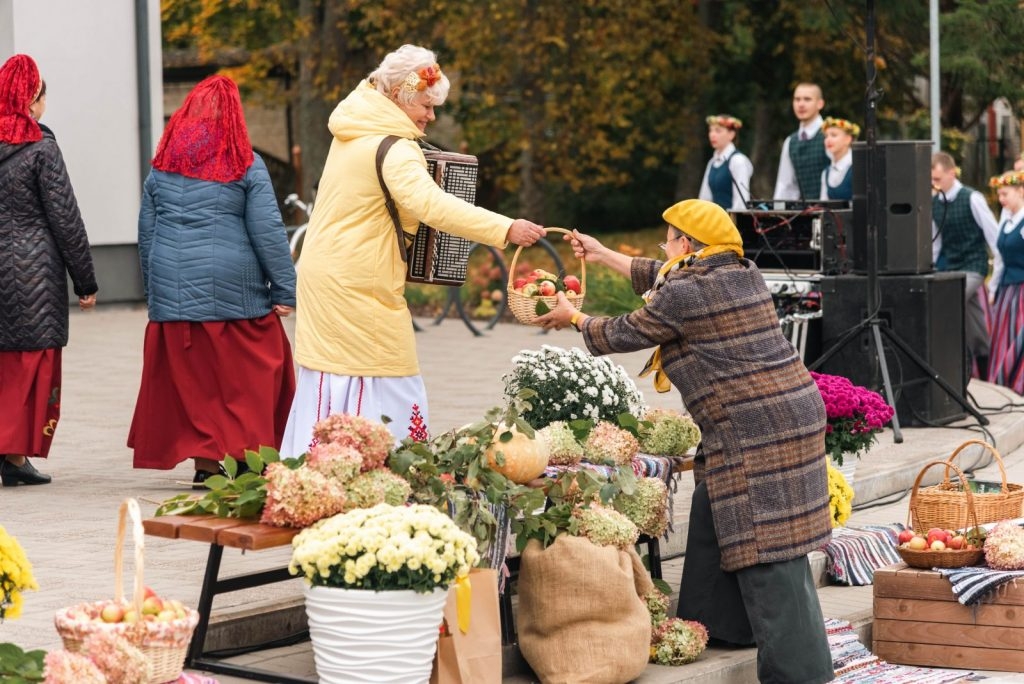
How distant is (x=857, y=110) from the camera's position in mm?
31516

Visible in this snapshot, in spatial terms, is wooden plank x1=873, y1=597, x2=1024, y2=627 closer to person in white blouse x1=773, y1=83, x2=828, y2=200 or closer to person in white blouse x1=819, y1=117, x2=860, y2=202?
person in white blouse x1=819, y1=117, x2=860, y2=202

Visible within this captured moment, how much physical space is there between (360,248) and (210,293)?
2179 mm

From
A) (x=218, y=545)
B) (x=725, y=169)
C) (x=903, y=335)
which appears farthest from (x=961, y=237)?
(x=218, y=545)

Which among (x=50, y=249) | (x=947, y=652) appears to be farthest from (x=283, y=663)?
(x=50, y=249)

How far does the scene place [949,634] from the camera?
→ 649 cm

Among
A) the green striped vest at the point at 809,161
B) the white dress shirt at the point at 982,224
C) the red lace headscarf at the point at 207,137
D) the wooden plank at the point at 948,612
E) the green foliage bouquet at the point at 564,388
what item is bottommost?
the wooden plank at the point at 948,612

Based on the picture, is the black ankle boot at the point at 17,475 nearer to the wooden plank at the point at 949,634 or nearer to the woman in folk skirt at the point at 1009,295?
the wooden plank at the point at 949,634

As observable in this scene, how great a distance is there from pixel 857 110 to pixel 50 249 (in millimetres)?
24771

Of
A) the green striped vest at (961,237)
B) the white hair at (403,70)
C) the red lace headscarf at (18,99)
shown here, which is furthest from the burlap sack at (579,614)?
the green striped vest at (961,237)

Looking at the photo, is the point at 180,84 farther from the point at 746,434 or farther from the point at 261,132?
the point at 746,434

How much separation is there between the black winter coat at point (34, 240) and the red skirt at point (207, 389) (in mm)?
553

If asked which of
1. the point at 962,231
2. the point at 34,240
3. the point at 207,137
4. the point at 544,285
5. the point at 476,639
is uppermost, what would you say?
the point at 207,137

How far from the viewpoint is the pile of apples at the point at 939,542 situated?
21.6 feet

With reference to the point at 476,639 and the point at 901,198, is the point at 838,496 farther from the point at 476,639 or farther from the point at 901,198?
the point at 901,198
